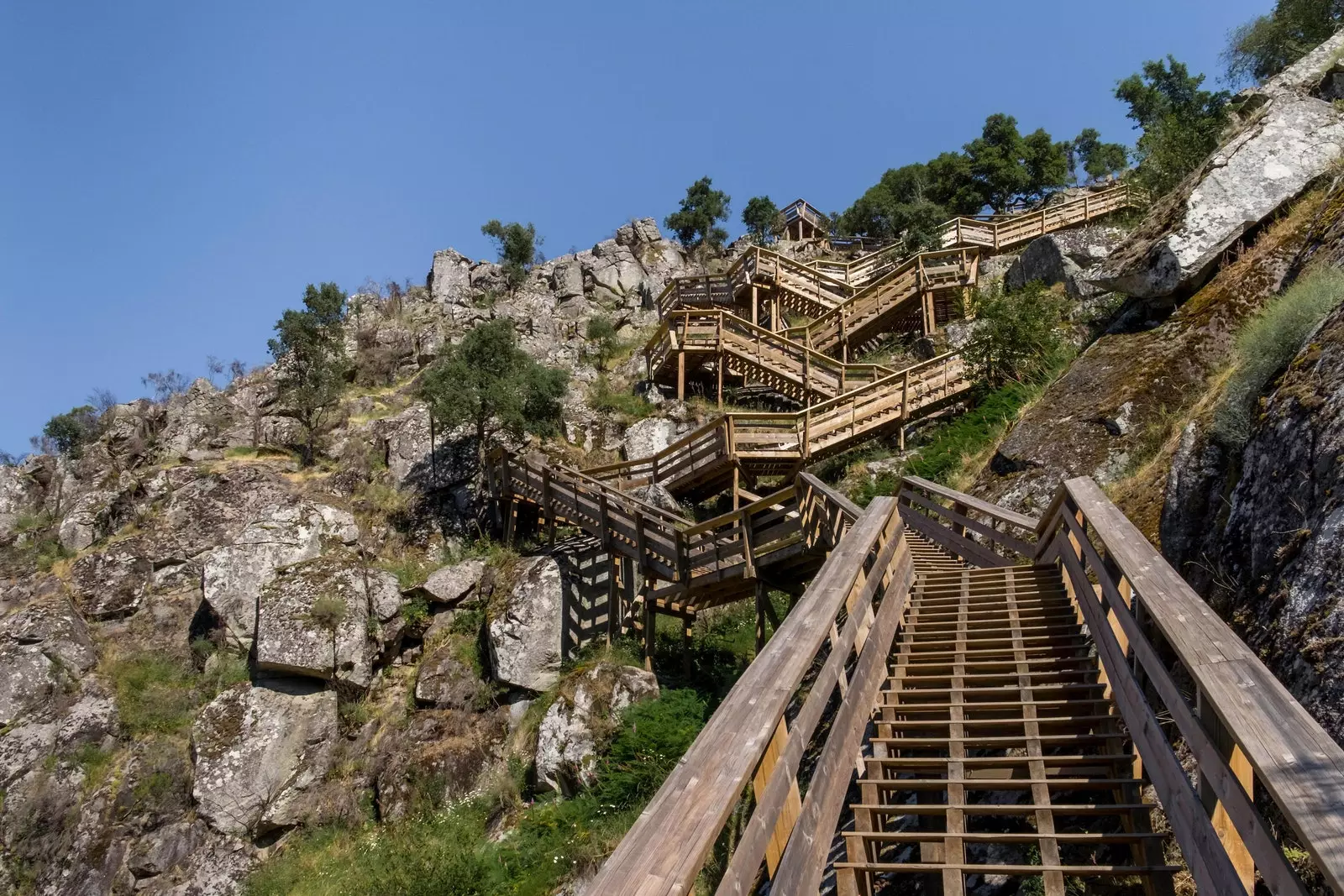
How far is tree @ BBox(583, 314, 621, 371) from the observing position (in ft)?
97.9

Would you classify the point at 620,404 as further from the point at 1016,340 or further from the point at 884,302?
the point at 1016,340

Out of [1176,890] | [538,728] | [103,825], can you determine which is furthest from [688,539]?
[103,825]

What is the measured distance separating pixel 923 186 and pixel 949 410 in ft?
93.1

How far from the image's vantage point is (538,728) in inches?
552

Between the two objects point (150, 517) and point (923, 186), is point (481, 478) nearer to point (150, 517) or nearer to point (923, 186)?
point (150, 517)

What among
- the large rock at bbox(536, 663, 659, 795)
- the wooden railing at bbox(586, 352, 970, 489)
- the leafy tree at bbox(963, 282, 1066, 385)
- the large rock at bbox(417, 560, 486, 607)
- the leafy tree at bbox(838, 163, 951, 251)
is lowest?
the large rock at bbox(536, 663, 659, 795)

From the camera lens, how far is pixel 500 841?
1199 centimetres

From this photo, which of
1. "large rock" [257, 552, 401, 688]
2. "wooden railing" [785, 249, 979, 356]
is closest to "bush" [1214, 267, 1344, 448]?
"large rock" [257, 552, 401, 688]

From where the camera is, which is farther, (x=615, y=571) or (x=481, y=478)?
(x=481, y=478)

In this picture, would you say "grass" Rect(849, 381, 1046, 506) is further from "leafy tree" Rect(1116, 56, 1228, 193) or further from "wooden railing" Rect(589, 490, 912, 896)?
"wooden railing" Rect(589, 490, 912, 896)

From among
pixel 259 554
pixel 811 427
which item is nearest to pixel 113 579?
pixel 259 554

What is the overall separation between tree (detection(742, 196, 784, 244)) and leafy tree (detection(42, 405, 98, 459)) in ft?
104

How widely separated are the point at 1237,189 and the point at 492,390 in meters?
15.8

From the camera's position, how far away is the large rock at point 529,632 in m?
15.8
